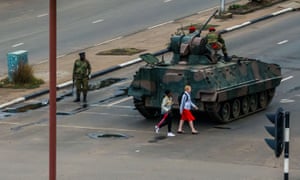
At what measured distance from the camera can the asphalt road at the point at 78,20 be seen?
39.8 meters

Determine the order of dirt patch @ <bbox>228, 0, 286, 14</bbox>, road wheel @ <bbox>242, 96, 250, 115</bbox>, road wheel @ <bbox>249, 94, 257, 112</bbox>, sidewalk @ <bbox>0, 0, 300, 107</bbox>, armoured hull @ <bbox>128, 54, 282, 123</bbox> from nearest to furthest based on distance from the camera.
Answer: armoured hull @ <bbox>128, 54, 282, 123</bbox> → road wheel @ <bbox>242, 96, 250, 115</bbox> → road wheel @ <bbox>249, 94, 257, 112</bbox> → sidewalk @ <bbox>0, 0, 300, 107</bbox> → dirt patch @ <bbox>228, 0, 286, 14</bbox>

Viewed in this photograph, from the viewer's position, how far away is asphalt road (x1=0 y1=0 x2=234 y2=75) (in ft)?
131

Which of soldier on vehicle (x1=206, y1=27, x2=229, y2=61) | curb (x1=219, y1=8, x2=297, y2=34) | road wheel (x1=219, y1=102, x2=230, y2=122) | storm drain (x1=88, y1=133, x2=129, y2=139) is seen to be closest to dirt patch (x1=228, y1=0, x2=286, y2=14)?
curb (x1=219, y1=8, x2=297, y2=34)

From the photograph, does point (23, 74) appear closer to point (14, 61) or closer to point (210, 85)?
point (14, 61)

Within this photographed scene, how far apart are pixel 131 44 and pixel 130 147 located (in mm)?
16024

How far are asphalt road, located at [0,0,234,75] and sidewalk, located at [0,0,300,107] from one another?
32.3 inches

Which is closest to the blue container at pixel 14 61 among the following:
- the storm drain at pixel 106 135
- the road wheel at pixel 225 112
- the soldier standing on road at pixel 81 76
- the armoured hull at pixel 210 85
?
the soldier standing on road at pixel 81 76

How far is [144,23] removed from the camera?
4359 centimetres

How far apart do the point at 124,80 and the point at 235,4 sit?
14648mm

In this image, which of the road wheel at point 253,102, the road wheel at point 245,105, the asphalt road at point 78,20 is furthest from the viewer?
the asphalt road at point 78,20

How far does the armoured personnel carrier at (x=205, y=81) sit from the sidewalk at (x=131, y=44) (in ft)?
18.7

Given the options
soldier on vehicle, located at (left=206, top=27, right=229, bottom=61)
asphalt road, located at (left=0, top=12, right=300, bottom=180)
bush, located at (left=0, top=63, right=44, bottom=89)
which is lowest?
asphalt road, located at (left=0, top=12, right=300, bottom=180)

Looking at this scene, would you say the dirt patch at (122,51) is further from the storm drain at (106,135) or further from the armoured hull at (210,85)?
the storm drain at (106,135)

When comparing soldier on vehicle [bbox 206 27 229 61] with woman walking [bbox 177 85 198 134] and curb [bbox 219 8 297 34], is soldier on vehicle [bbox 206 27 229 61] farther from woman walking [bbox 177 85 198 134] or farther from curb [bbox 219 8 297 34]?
curb [bbox 219 8 297 34]
